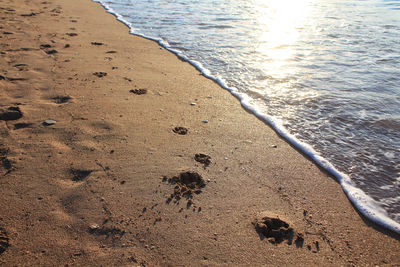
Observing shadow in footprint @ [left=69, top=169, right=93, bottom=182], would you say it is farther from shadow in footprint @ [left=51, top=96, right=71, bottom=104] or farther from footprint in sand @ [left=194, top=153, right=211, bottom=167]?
shadow in footprint @ [left=51, top=96, right=71, bottom=104]

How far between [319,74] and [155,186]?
12.0 ft

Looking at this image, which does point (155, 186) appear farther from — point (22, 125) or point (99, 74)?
point (99, 74)

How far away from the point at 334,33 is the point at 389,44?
57.8 inches

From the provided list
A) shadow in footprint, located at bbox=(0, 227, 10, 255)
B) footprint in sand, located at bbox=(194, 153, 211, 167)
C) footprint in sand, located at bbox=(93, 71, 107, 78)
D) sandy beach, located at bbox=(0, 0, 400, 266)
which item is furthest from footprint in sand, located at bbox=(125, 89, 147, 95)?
shadow in footprint, located at bbox=(0, 227, 10, 255)

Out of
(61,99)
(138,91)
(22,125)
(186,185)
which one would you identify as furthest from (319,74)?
(22,125)

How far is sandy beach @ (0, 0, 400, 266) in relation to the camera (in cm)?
175

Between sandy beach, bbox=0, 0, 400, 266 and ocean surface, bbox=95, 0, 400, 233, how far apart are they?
27 centimetres

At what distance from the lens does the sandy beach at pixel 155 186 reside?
175 cm

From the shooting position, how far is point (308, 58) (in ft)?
17.6

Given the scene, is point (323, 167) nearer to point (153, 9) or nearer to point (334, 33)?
point (334, 33)

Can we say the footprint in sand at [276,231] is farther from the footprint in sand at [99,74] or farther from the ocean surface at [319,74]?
the footprint in sand at [99,74]

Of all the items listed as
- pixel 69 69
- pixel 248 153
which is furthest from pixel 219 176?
pixel 69 69

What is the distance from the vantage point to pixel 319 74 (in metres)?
4.60

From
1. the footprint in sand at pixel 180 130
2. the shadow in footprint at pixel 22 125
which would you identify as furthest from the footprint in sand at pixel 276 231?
the shadow in footprint at pixel 22 125
